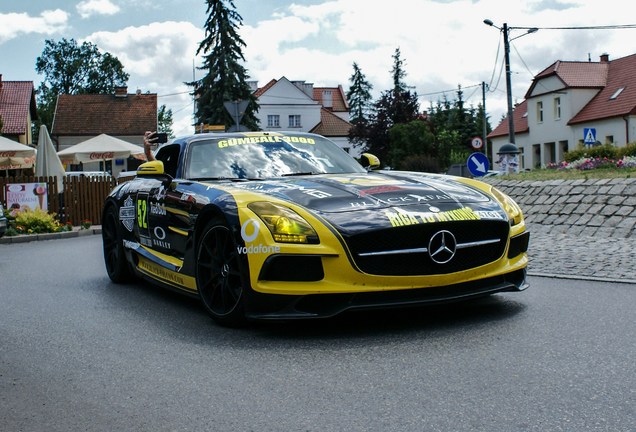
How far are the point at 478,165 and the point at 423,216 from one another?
525 inches

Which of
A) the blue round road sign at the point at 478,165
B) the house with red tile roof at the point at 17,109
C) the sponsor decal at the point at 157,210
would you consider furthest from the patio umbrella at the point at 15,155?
the house with red tile roof at the point at 17,109

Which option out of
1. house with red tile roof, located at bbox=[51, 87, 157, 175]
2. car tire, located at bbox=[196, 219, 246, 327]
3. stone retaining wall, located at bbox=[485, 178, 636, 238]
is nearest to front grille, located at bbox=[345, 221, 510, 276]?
car tire, located at bbox=[196, 219, 246, 327]

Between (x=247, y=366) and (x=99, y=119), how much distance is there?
69.9 metres

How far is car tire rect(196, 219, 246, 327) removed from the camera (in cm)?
557

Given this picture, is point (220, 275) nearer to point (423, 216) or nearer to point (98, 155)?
point (423, 216)

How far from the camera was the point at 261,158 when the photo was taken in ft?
22.8

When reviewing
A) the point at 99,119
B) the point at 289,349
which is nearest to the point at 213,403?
the point at 289,349

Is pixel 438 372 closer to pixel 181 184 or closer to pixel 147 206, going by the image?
pixel 181 184

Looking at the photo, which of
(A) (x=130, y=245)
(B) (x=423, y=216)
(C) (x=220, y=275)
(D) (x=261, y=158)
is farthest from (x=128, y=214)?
(B) (x=423, y=216)

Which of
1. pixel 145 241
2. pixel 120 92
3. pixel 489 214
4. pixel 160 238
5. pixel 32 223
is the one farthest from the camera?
pixel 120 92

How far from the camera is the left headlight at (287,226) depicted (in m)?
5.25

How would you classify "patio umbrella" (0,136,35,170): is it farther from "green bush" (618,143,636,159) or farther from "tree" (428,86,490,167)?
"tree" (428,86,490,167)

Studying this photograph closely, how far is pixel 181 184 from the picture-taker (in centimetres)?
679

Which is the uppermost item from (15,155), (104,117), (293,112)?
(293,112)
